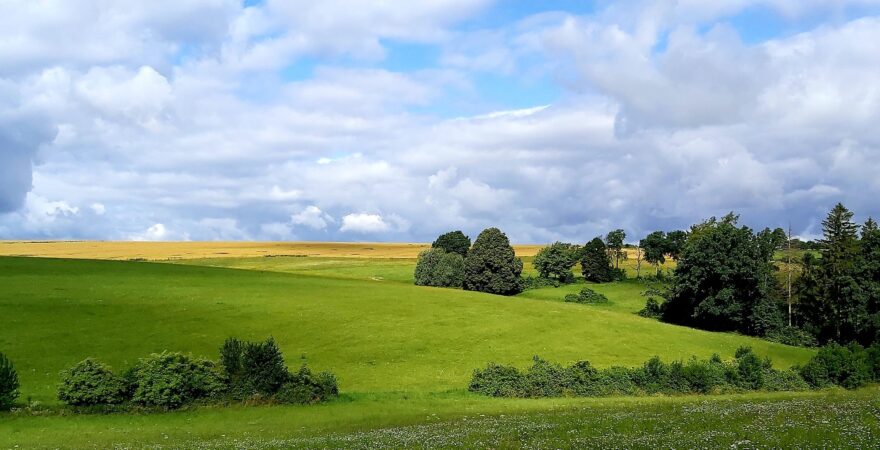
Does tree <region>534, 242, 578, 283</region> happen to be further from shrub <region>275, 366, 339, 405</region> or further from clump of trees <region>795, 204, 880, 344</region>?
shrub <region>275, 366, 339, 405</region>

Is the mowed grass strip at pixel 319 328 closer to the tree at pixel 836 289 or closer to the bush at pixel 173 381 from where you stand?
the bush at pixel 173 381

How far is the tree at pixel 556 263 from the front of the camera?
148125 millimetres

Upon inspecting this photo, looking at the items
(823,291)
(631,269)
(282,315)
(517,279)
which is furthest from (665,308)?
(631,269)

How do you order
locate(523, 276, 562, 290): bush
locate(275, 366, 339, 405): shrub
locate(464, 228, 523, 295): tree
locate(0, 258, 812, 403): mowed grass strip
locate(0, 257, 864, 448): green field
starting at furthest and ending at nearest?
locate(523, 276, 562, 290): bush
locate(464, 228, 523, 295): tree
locate(0, 258, 812, 403): mowed grass strip
locate(275, 366, 339, 405): shrub
locate(0, 257, 864, 448): green field

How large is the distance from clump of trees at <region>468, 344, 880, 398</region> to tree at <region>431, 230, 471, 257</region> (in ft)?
361

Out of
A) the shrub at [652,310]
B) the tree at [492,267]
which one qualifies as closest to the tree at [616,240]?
the tree at [492,267]

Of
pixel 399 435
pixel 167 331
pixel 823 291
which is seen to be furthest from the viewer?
pixel 823 291

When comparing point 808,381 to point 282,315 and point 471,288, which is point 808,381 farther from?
point 471,288

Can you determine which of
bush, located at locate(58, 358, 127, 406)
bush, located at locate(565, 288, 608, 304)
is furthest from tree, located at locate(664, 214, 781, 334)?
bush, located at locate(58, 358, 127, 406)

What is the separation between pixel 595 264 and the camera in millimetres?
152500

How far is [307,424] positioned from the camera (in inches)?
1398

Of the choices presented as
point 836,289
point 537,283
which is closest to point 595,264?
point 537,283

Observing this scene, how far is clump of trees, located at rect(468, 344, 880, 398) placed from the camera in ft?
156

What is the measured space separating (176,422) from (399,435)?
53.2 feet
